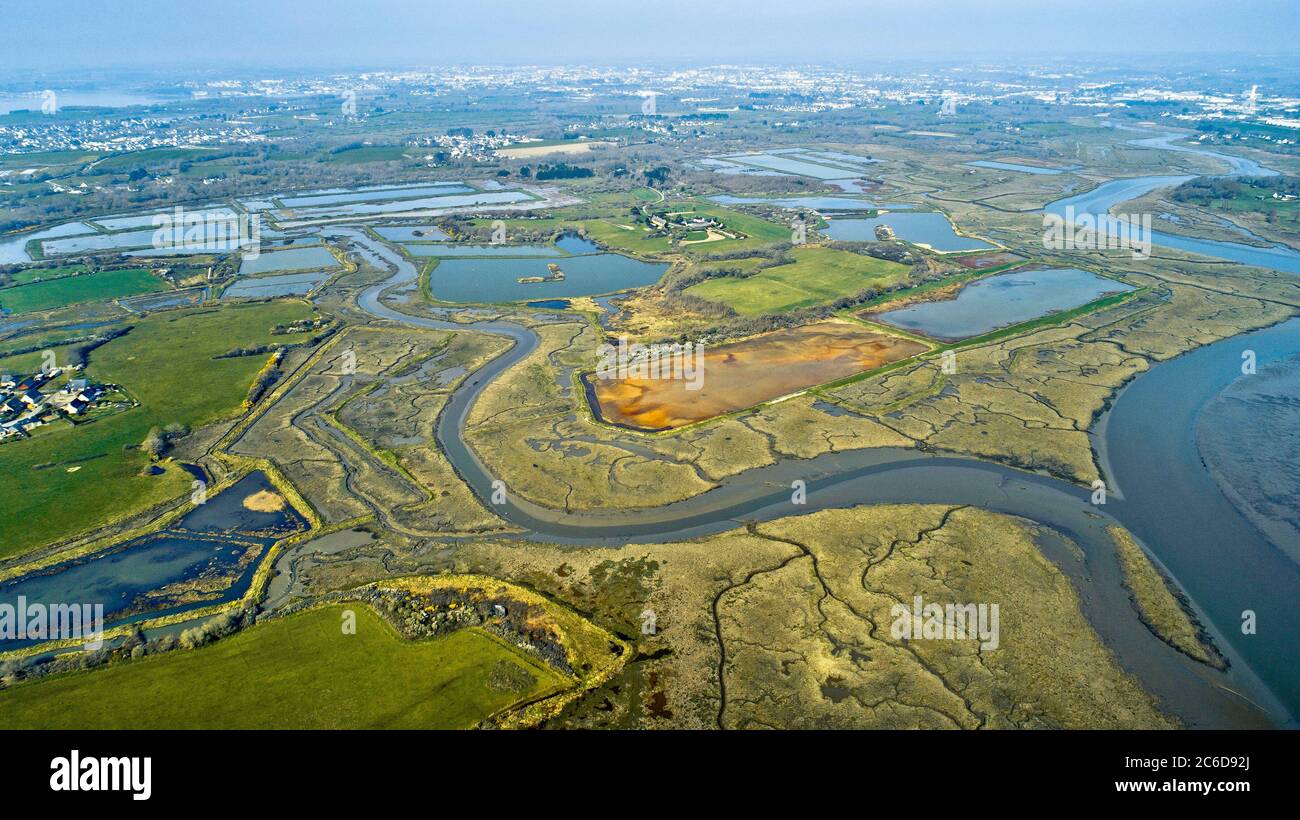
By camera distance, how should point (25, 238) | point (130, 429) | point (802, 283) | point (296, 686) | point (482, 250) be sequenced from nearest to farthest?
point (296, 686)
point (130, 429)
point (802, 283)
point (482, 250)
point (25, 238)

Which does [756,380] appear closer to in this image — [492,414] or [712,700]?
[492,414]

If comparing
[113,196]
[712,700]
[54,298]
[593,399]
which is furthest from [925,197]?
[113,196]

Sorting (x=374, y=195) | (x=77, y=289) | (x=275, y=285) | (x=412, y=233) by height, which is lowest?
(x=77, y=289)

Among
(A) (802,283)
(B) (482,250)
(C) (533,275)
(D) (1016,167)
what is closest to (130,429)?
(C) (533,275)

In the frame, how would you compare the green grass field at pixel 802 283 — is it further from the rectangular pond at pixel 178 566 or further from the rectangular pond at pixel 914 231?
the rectangular pond at pixel 178 566

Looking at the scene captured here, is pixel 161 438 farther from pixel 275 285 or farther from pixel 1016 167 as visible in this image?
pixel 1016 167

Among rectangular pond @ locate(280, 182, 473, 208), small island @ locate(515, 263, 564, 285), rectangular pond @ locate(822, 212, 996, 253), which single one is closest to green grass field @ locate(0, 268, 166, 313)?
small island @ locate(515, 263, 564, 285)

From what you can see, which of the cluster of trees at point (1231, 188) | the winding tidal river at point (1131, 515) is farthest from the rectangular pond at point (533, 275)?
the cluster of trees at point (1231, 188)

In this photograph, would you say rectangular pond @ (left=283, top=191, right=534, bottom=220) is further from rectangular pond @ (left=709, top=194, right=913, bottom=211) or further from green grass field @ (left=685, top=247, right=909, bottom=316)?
green grass field @ (left=685, top=247, right=909, bottom=316)
